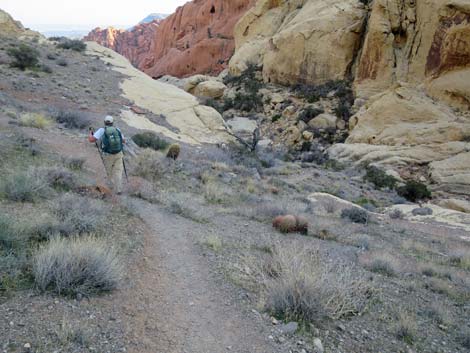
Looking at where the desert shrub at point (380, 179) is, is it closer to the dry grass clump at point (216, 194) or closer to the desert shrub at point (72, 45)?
the dry grass clump at point (216, 194)

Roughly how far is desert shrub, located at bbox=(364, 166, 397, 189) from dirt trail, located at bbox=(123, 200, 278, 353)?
44.7ft

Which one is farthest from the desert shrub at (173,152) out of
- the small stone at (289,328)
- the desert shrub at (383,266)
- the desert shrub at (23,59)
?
the desert shrub at (23,59)

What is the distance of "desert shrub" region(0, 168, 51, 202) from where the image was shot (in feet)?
18.9

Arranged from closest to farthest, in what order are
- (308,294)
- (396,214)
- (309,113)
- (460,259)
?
Answer: (308,294), (460,259), (396,214), (309,113)

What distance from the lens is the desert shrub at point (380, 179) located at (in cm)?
1745

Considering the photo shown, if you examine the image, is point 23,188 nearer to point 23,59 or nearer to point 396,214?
point 396,214

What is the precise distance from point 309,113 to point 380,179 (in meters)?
8.90

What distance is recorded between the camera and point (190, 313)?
4.16 m

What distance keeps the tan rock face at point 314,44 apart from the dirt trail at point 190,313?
76.8 feet

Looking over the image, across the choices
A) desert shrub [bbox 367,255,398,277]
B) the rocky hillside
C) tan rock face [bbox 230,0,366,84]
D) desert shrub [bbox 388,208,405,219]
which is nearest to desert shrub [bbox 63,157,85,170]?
desert shrub [bbox 367,255,398,277]

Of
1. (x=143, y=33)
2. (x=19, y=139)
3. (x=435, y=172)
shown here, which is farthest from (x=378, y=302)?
(x=143, y=33)

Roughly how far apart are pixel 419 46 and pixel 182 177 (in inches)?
689

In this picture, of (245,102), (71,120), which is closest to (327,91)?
(245,102)

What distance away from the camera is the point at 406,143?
19531mm
